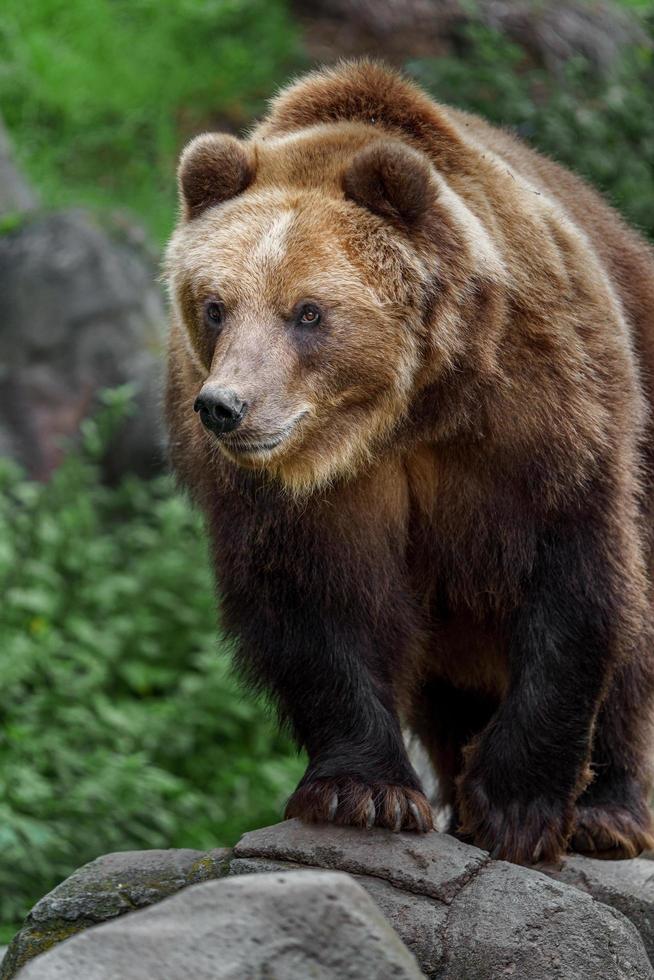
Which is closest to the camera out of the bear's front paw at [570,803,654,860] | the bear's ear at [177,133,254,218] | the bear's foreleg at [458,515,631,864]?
the bear's ear at [177,133,254,218]

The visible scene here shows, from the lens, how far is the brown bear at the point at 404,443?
13.6 ft

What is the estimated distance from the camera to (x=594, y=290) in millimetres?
4559

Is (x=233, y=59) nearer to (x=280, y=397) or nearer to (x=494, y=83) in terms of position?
(x=494, y=83)

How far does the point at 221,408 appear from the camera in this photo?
381 cm

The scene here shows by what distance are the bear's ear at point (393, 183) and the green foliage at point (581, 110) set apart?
499 cm

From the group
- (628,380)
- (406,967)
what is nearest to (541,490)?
(628,380)

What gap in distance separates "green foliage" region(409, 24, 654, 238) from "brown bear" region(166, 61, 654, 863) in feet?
15.5

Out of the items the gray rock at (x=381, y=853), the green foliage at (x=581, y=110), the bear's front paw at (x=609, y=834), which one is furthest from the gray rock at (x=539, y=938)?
the green foliage at (x=581, y=110)

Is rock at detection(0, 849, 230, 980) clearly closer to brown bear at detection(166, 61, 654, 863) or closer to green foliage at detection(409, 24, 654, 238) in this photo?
brown bear at detection(166, 61, 654, 863)

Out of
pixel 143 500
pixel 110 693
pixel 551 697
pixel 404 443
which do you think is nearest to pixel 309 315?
pixel 404 443

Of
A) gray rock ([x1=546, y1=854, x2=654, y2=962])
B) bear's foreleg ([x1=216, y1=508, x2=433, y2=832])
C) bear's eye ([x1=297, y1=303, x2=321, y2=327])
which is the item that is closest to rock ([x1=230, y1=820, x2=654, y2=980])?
bear's foreleg ([x1=216, y1=508, x2=433, y2=832])

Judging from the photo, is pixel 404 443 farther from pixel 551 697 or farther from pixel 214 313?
pixel 551 697

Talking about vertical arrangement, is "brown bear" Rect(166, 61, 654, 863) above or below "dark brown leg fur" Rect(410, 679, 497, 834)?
above

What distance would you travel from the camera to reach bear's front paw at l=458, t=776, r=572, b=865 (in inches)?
179
